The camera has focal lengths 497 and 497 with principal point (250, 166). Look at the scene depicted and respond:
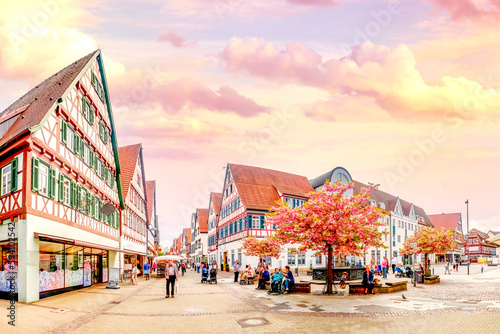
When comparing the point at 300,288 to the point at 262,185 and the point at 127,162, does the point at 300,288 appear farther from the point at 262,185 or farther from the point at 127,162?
Answer: the point at 262,185

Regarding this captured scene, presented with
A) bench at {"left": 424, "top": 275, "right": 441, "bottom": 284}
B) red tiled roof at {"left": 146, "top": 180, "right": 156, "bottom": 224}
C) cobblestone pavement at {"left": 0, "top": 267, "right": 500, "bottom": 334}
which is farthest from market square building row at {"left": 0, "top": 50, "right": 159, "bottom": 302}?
red tiled roof at {"left": 146, "top": 180, "right": 156, "bottom": 224}

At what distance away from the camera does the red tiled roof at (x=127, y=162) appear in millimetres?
41862

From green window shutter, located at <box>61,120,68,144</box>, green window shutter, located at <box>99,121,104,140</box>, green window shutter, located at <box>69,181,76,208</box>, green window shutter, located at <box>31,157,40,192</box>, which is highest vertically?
green window shutter, located at <box>99,121,104,140</box>

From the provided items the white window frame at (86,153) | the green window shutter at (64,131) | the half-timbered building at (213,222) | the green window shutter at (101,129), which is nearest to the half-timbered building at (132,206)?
the green window shutter at (101,129)

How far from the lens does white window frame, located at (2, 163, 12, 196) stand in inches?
747

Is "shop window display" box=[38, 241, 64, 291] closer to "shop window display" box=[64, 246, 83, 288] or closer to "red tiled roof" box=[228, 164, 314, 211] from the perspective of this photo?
"shop window display" box=[64, 246, 83, 288]

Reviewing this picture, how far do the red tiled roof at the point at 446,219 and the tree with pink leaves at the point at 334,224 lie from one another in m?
104

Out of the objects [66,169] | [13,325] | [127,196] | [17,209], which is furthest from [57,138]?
[127,196]

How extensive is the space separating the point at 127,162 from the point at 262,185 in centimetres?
1643

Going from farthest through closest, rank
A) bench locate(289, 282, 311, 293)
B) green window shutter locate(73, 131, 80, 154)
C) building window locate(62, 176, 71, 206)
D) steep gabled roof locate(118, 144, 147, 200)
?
1. steep gabled roof locate(118, 144, 147, 200)
2. green window shutter locate(73, 131, 80, 154)
3. bench locate(289, 282, 311, 293)
4. building window locate(62, 176, 71, 206)

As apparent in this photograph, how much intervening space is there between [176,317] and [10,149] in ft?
30.0

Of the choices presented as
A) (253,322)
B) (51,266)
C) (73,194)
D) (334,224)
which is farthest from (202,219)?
(253,322)

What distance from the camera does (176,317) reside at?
15289 millimetres

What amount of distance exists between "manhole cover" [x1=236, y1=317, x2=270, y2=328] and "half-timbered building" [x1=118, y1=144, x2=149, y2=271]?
80.9ft
